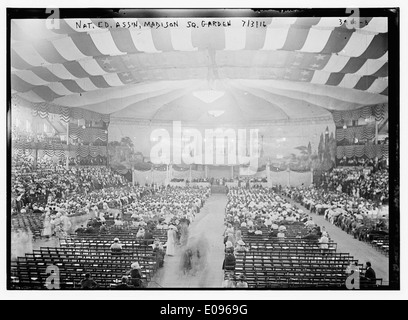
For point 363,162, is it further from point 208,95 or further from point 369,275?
point 208,95

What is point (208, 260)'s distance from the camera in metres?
5.68

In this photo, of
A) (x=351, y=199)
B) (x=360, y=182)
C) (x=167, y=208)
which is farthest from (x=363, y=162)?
(x=167, y=208)

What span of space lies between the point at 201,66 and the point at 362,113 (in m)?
2.40

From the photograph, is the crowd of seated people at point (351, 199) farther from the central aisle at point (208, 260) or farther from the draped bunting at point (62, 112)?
the draped bunting at point (62, 112)

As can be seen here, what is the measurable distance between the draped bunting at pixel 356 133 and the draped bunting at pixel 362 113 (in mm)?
123

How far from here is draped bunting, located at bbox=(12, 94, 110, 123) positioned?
577 centimetres

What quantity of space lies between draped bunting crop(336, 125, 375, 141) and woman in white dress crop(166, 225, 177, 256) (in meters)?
2.74

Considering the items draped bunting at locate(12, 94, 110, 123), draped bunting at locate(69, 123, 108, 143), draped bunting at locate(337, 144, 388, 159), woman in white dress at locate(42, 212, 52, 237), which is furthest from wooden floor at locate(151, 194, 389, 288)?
draped bunting at locate(12, 94, 110, 123)

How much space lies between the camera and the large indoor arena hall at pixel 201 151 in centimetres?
558

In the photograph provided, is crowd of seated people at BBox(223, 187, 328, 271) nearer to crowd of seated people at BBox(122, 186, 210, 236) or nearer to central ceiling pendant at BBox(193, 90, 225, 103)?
crowd of seated people at BBox(122, 186, 210, 236)

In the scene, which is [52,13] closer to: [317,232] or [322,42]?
[322,42]

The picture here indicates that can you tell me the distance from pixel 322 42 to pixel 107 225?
4.08 meters

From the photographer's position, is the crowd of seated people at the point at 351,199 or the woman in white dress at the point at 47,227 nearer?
the crowd of seated people at the point at 351,199

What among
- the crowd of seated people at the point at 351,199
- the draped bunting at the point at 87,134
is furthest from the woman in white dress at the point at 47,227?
the crowd of seated people at the point at 351,199
